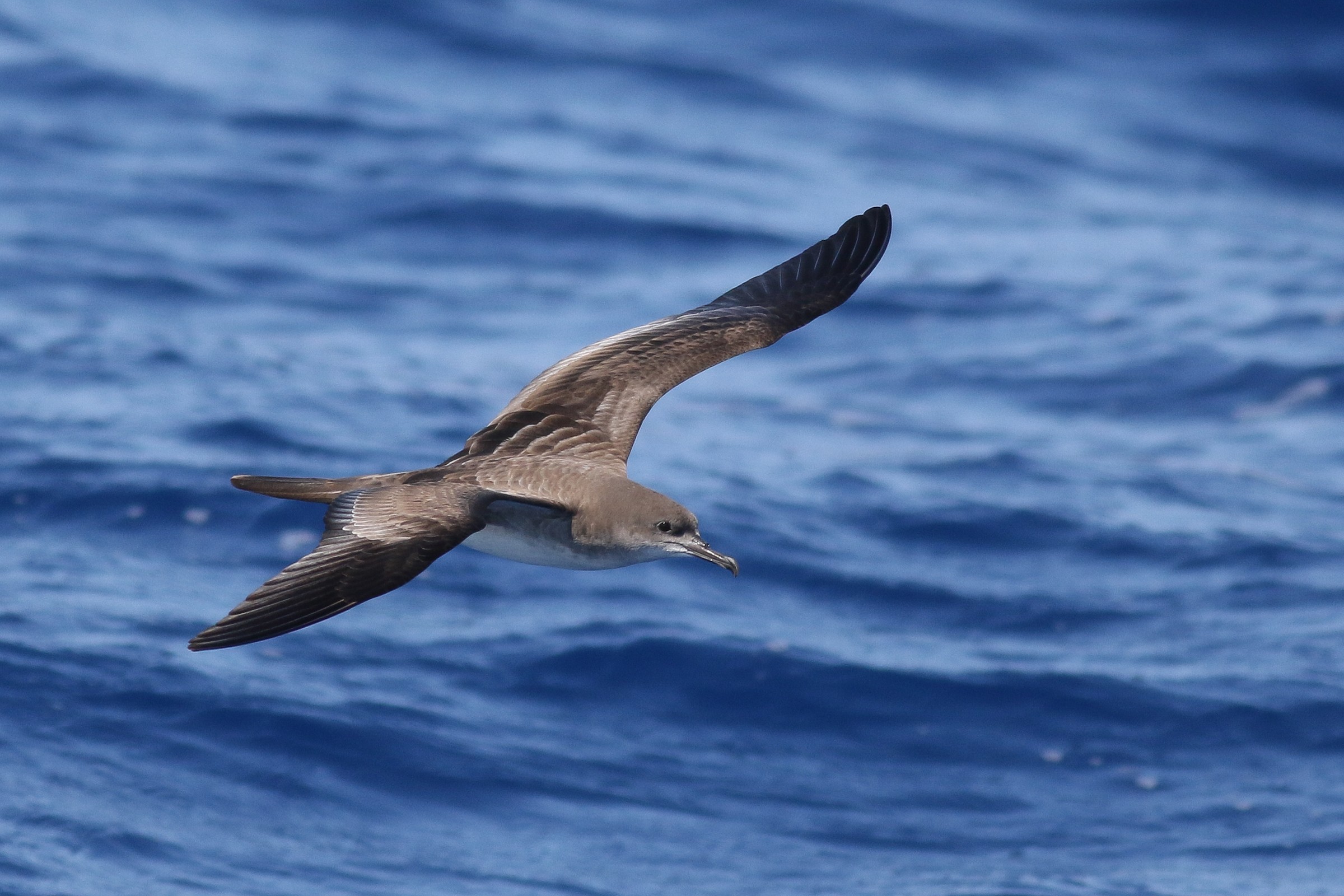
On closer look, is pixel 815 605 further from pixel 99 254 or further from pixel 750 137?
pixel 750 137

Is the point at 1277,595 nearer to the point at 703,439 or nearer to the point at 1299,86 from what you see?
the point at 703,439

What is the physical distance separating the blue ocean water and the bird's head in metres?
2.14

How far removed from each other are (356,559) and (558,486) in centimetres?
104

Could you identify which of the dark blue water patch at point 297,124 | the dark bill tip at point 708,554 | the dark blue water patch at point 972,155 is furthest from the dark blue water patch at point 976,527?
the dark blue water patch at point 297,124

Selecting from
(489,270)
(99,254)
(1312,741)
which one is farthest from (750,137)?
(1312,741)

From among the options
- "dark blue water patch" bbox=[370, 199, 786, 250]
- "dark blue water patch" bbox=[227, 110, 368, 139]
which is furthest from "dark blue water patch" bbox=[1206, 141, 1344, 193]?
"dark blue water patch" bbox=[227, 110, 368, 139]

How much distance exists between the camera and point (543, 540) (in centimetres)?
708

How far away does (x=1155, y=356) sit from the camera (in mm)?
15281

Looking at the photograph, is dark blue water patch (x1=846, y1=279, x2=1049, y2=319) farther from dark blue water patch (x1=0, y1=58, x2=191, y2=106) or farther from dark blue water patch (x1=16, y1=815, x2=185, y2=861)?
dark blue water patch (x1=16, y1=815, x2=185, y2=861)

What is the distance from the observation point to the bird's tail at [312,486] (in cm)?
693

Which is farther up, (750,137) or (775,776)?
(750,137)

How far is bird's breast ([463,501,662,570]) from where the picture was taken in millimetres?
7008

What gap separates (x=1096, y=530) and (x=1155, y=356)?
3.65m

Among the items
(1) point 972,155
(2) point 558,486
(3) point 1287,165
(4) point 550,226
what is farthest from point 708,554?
(3) point 1287,165
